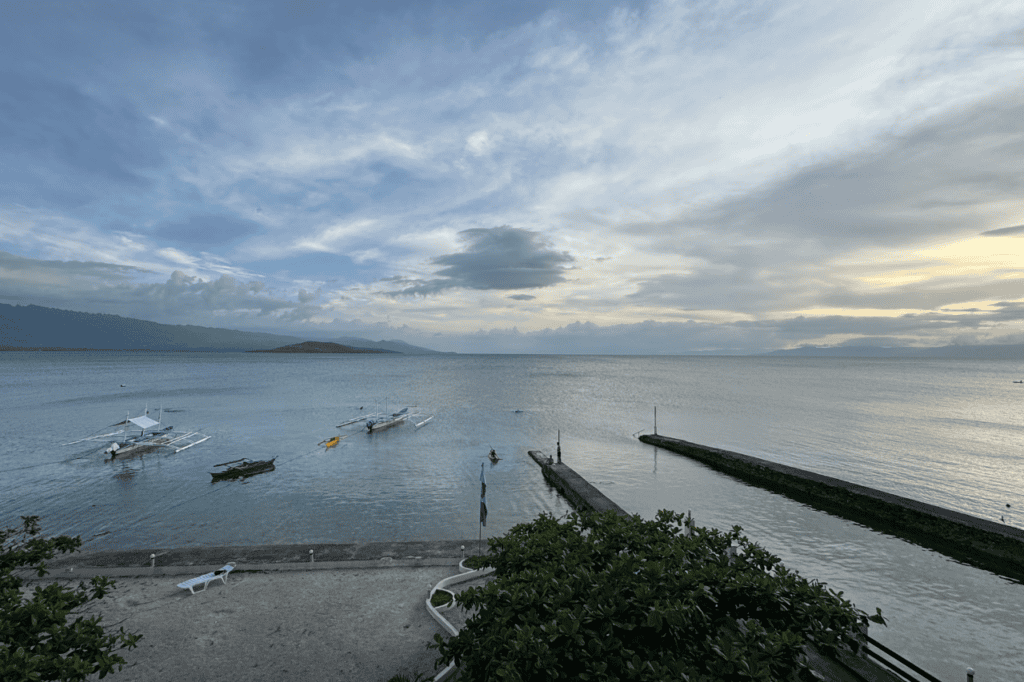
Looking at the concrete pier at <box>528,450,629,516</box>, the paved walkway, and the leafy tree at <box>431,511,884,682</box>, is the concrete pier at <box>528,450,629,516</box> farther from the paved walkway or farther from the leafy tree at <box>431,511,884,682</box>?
the leafy tree at <box>431,511,884,682</box>

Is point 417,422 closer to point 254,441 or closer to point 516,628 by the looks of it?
point 254,441

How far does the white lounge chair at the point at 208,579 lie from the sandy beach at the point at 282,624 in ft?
0.70

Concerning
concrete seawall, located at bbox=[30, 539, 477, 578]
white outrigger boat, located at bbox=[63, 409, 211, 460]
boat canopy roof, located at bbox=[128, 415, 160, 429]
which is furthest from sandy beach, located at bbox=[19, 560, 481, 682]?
boat canopy roof, located at bbox=[128, 415, 160, 429]

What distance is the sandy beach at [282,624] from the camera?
38.4ft

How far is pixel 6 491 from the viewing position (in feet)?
105

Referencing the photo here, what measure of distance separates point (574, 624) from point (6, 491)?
45.9m

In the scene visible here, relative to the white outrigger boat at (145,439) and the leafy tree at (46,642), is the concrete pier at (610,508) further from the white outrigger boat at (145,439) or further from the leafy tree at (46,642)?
the white outrigger boat at (145,439)

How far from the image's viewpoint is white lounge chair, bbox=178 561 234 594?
15227mm

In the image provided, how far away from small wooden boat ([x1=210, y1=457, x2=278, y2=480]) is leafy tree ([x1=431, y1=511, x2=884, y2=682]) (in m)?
35.0

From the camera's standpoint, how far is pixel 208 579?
15.7 meters

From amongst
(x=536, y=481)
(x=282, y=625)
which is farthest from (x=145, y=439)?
(x=282, y=625)

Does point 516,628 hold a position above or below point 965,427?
above

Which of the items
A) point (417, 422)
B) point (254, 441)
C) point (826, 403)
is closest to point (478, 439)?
point (417, 422)

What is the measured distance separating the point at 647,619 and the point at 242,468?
3858 centimetres
